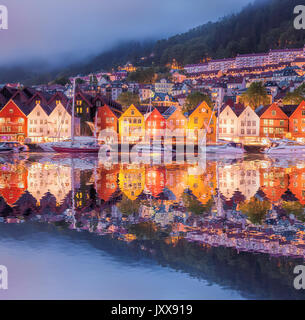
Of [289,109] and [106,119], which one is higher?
[289,109]

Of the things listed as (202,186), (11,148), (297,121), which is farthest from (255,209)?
(297,121)

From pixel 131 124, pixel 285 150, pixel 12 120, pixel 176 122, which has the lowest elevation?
pixel 285 150

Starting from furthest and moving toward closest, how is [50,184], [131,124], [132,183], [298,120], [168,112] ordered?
1. [168,112]
2. [131,124]
3. [298,120]
4. [132,183]
5. [50,184]

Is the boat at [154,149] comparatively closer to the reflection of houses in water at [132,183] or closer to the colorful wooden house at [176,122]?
the colorful wooden house at [176,122]

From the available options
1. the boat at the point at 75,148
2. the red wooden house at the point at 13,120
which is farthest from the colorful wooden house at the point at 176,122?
the boat at the point at 75,148

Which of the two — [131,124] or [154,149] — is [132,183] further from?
[131,124]

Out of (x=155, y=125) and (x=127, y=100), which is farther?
(x=127, y=100)
